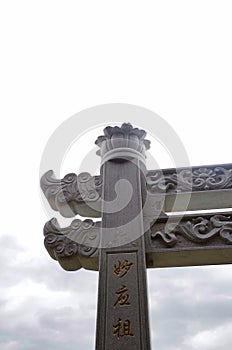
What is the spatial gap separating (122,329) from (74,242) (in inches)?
22.6

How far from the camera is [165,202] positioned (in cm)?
221

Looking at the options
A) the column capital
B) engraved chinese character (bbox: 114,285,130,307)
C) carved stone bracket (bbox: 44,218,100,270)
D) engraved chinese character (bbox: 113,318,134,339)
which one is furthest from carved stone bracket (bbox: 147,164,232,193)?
engraved chinese character (bbox: 113,318,134,339)

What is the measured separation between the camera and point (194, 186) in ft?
7.21

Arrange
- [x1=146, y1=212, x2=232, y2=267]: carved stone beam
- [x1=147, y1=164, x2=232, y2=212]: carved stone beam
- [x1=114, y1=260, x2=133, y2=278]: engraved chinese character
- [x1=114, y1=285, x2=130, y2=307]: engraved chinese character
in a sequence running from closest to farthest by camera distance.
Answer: [x1=114, y1=285, x2=130, y2=307]: engraved chinese character < [x1=114, y1=260, x2=133, y2=278]: engraved chinese character < [x1=146, y1=212, x2=232, y2=267]: carved stone beam < [x1=147, y1=164, x2=232, y2=212]: carved stone beam

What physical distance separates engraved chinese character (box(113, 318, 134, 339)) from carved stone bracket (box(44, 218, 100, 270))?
1.35 ft

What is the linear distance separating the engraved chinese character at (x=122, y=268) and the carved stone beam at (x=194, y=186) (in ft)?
1.72

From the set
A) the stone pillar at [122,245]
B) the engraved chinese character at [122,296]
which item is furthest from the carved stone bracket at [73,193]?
the engraved chinese character at [122,296]

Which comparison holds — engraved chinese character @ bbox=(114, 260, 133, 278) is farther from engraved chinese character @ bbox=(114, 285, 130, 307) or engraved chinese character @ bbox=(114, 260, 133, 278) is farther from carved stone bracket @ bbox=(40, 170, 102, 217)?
carved stone bracket @ bbox=(40, 170, 102, 217)

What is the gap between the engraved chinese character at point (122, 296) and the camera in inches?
67.1

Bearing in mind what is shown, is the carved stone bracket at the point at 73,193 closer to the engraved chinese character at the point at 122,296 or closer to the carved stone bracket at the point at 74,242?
the carved stone bracket at the point at 74,242

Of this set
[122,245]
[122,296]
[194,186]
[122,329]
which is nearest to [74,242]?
[122,245]

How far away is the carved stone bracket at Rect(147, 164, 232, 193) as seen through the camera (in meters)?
2.19

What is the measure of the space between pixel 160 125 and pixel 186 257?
3.11ft

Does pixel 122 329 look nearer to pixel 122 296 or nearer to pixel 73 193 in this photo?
pixel 122 296
